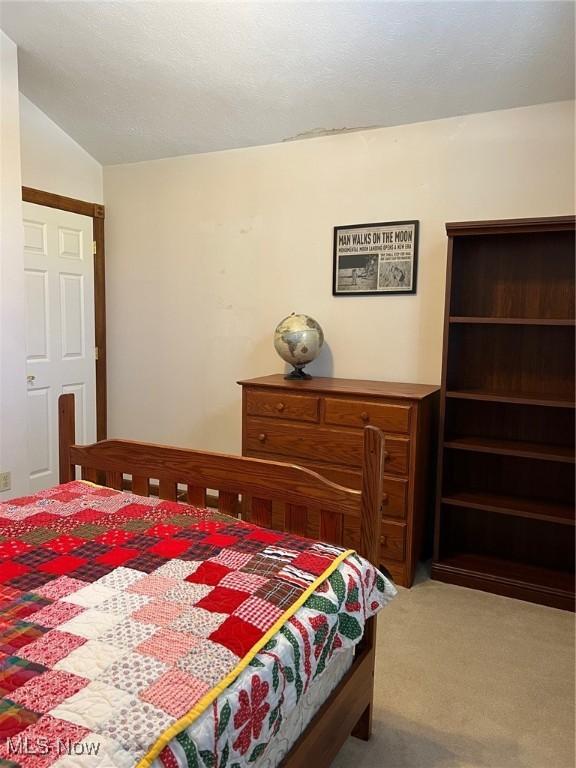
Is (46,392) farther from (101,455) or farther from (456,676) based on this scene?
(456,676)

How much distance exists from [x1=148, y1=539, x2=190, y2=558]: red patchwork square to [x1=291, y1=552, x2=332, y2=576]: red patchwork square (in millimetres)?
320

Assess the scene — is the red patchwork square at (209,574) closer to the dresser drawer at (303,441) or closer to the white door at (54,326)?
the dresser drawer at (303,441)

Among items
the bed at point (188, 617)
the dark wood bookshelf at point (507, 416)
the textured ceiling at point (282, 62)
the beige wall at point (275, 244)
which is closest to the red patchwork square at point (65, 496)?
the bed at point (188, 617)

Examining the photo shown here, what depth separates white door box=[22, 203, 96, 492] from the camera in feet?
12.4

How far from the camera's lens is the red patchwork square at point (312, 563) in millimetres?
1416

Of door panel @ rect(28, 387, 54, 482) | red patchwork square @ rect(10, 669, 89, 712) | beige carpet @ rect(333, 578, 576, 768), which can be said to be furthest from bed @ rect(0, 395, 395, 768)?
door panel @ rect(28, 387, 54, 482)

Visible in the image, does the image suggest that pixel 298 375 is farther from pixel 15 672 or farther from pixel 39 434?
pixel 15 672

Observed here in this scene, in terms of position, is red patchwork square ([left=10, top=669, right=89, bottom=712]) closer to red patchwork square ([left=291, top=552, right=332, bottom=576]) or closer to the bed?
the bed

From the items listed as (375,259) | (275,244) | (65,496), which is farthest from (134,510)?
(275,244)

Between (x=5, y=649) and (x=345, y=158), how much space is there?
302 cm

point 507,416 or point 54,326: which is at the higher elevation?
point 54,326

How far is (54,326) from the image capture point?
155 inches

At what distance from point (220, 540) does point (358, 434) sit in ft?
4.48

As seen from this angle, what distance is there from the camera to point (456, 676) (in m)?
2.15
